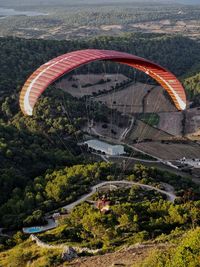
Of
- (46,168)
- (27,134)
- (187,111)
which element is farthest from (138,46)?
(46,168)

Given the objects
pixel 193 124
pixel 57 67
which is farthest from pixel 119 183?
pixel 193 124

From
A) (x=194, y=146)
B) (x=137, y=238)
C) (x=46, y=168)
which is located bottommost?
(x=194, y=146)

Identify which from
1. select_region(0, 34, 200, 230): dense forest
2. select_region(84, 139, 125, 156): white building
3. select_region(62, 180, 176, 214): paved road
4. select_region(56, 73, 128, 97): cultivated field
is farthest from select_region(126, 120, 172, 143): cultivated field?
select_region(62, 180, 176, 214): paved road

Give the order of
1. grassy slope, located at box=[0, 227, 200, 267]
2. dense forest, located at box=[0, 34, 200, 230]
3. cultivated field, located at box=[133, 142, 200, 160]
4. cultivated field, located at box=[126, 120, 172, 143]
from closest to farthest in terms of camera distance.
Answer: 1. grassy slope, located at box=[0, 227, 200, 267]
2. dense forest, located at box=[0, 34, 200, 230]
3. cultivated field, located at box=[133, 142, 200, 160]
4. cultivated field, located at box=[126, 120, 172, 143]

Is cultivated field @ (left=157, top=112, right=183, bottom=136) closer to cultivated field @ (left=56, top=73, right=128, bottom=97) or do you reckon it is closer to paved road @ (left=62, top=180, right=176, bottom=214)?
cultivated field @ (left=56, top=73, right=128, bottom=97)

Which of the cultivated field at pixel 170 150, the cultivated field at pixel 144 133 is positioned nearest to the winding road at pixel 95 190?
the cultivated field at pixel 170 150

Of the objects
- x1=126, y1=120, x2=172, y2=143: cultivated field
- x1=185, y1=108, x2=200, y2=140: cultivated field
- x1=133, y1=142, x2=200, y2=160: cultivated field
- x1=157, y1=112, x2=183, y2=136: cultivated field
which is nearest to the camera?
x1=133, y1=142, x2=200, y2=160: cultivated field

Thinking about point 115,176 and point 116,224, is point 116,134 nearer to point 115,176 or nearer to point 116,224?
point 115,176

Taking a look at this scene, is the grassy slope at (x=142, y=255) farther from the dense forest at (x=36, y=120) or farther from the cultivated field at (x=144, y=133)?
the cultivated field at (x=144, y=133)

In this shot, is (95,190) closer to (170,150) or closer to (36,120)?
(36,120)
